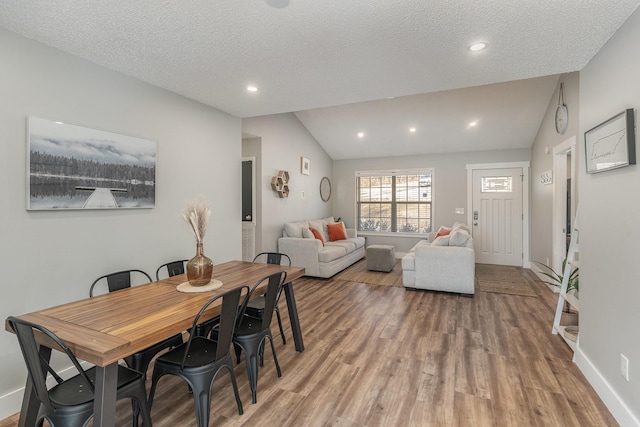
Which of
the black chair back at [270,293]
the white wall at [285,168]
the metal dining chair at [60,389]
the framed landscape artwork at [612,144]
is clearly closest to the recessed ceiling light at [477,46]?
the framed landscape artwork at [612,144]

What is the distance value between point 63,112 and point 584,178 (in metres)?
3.99

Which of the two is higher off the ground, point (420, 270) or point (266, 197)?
point (266, 197)

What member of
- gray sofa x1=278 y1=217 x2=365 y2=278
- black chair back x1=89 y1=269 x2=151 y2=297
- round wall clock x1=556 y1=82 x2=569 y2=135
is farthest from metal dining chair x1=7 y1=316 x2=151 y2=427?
round wall clock x1=556 y1=82 x2=569 y2=135

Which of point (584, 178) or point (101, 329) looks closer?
point (101, 329)

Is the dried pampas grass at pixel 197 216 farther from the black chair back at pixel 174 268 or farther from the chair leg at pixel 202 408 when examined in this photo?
the chair leg at pixel 202 408

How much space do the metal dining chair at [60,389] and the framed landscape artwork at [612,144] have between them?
296 centimetres

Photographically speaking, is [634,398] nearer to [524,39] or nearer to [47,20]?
[524,39]

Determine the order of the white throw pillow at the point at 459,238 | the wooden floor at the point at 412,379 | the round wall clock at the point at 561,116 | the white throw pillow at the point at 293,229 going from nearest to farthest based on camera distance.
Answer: the wooden floor at the point at 412,379 < the round wall clock at the point at 561,116 < the white throw pillow at the point at 459,238 < the white throw pillow at the point at 293,229

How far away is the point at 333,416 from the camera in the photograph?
1952mm

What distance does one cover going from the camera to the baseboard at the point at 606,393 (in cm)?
180

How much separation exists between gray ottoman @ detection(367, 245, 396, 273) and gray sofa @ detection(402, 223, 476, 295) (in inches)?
42.9

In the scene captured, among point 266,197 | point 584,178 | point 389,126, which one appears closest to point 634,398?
point 584,178

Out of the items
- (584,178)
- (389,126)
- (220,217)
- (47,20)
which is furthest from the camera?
(389,126)

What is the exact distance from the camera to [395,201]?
7551 mm
